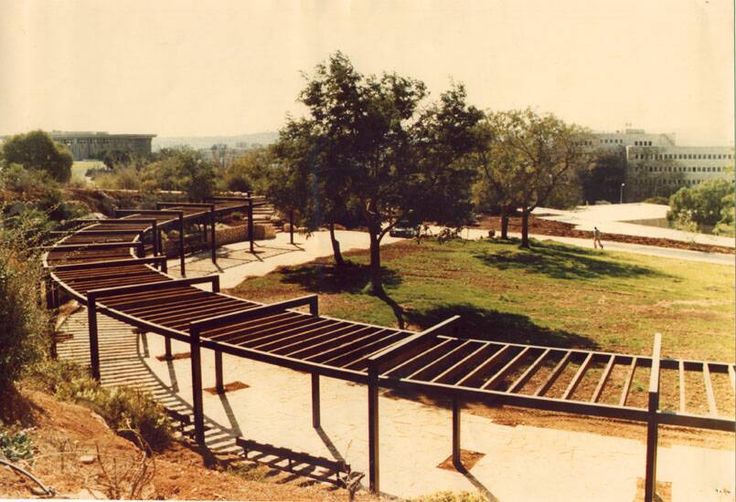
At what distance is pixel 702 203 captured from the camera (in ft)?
82.4

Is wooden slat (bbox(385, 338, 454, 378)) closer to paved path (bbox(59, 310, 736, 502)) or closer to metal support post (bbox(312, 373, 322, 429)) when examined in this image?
paved path (bbox(59, 310, 736, 502))

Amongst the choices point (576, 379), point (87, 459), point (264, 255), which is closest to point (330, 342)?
point (576, 379)

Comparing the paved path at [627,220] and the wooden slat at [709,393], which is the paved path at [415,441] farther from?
the paved path at [627,220]

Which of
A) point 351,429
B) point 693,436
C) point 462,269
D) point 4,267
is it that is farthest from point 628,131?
point 4,267

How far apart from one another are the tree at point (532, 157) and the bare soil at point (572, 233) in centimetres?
342

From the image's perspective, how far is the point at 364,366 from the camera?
8.26 meters

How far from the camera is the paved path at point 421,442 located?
815 cm

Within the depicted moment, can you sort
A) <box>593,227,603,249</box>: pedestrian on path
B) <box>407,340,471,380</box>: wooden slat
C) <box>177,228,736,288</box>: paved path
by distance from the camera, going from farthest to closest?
1. <box>593,227,603,249</box>: pedestrian on path
2. <box>177,228,736,288</box>: paved path
3. <box>407,340,471,380</box>: wooden slat

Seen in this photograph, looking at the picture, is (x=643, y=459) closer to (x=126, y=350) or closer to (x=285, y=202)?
(x=126, y=350)

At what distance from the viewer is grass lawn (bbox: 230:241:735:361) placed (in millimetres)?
15953

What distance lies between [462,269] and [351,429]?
1538 centimetres

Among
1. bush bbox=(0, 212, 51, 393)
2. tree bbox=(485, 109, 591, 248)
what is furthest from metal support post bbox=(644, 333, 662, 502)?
tree bbox=(485, 109, 591, 248)

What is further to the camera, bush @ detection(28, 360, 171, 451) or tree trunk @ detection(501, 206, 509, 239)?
tree trunk @ detection(501, 206, 509, 239)

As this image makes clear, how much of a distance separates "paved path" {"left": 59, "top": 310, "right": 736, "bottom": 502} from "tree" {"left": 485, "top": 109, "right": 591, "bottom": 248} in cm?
2140
